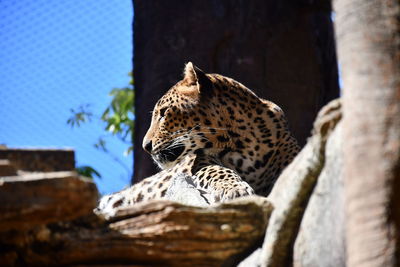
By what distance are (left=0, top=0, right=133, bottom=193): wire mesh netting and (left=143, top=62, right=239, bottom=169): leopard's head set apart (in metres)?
4.65

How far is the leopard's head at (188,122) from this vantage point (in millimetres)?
6695

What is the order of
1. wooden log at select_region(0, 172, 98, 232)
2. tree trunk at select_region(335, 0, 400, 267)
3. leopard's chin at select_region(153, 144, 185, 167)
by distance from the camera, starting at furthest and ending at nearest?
1. leopard's chin at select_region(153, 144, 185, 167)
2. wooden log at select_region(0, 172, 98, 232)
3. tree trunk at select_region(335, 0, 400, 267)

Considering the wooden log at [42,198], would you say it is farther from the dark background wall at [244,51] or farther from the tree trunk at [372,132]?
the dark background wall at [244,51]

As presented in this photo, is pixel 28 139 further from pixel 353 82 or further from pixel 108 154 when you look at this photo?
pixel 353 82

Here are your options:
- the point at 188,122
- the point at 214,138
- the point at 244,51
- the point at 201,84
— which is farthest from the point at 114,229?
the point at 244,51

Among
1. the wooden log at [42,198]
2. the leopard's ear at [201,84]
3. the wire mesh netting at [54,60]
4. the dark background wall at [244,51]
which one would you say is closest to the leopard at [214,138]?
the leopard's ear at [201,84]

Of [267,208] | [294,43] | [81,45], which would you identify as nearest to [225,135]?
[267,208]

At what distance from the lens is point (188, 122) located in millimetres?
6914

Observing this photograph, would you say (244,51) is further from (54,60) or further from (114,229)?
(114,229)

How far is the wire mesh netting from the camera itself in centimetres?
1230

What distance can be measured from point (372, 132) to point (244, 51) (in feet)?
26.3

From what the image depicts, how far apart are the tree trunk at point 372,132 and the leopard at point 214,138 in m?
3.26

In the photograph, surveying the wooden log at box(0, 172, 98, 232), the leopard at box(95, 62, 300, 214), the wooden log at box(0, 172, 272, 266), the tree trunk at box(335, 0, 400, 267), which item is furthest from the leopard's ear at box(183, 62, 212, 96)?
the tree trunk at box(335, 0, 400, 267)

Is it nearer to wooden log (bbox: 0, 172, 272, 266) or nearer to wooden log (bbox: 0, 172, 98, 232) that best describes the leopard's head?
wooden log (bbox: 0, 172, 272, 266)
